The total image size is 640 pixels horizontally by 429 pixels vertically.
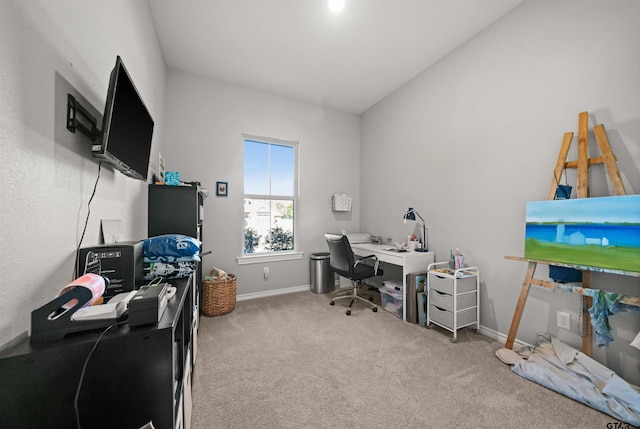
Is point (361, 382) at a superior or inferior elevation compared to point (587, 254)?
inferior

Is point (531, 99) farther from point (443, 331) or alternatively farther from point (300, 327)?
point (300, 327)

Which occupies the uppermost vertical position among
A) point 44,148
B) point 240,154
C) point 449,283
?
point 240,154

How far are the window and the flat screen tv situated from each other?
1922 millimetres

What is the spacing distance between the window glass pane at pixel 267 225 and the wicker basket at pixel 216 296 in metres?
0.73

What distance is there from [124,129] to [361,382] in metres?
2.11

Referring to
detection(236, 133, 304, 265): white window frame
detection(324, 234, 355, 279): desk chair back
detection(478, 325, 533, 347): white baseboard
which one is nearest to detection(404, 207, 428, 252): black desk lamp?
detection(324, 234, 355, 279): desk chair back

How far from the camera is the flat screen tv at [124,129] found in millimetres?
1045

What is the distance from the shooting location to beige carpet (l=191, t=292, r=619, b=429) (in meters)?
1.39

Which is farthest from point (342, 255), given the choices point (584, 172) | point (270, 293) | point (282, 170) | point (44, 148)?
point (44, 148)

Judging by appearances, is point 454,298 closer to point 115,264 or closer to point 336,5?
point 115,264

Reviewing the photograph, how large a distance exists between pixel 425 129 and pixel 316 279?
2.52 meters

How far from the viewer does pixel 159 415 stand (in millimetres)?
746

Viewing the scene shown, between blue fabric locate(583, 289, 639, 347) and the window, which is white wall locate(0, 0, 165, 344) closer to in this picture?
the window

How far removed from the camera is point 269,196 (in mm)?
3654
